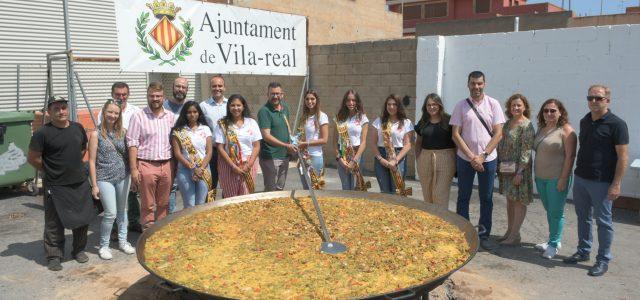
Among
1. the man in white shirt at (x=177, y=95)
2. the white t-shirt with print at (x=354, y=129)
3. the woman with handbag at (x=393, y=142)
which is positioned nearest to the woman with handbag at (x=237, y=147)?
the man in white shirt at (x=177, y=95)

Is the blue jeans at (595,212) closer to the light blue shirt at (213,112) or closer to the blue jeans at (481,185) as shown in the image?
the blue jeans at (481,185)

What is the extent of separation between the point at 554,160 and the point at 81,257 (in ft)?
16.0

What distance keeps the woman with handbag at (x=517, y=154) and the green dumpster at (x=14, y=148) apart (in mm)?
7265

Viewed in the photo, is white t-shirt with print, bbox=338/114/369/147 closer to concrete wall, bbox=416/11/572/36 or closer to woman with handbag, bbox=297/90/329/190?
woman with handbag, bbox=297/90/329/190

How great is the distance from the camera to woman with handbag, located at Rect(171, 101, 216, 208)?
5.00 meters

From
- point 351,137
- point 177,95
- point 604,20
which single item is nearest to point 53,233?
point 177,95

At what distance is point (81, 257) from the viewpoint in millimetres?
4984

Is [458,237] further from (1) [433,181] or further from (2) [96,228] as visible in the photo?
(2) [96,228]

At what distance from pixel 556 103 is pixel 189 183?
381 centimetres

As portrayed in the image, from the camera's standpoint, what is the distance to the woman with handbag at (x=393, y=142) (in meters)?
5.45

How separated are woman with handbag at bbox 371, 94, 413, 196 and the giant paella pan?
3.36ft

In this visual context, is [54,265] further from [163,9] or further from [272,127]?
[163,9]

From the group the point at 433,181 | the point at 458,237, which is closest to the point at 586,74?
the point at 433,181

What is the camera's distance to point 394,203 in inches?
172
